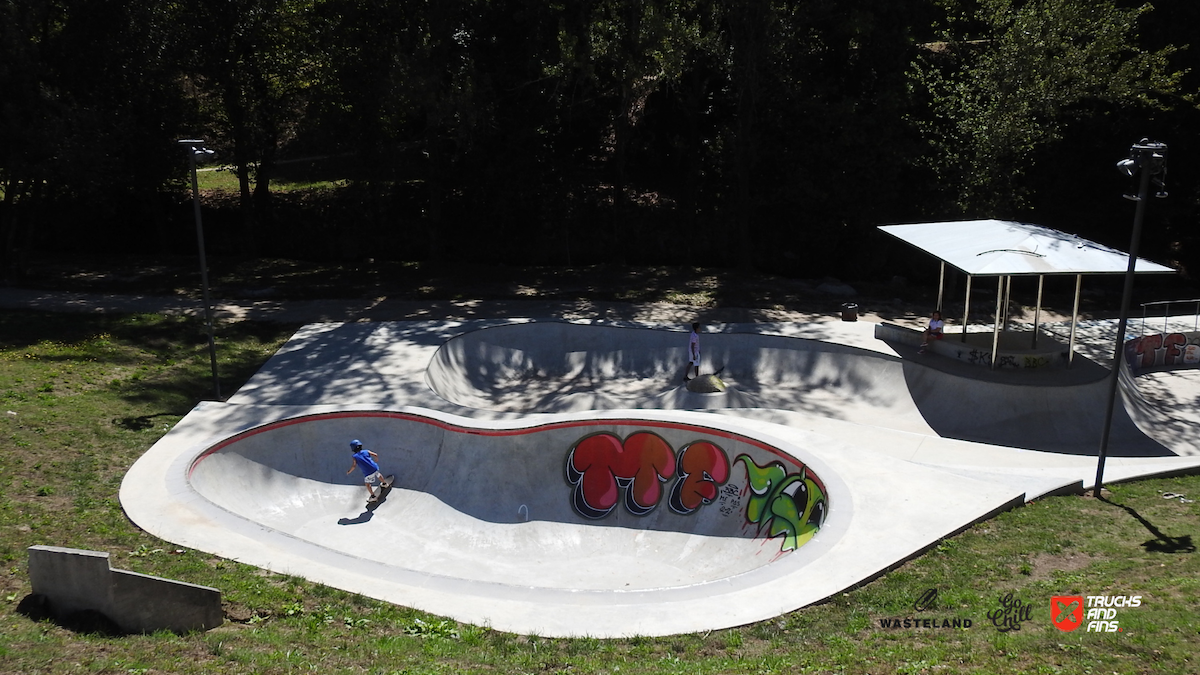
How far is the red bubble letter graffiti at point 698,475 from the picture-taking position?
12766 millimetres

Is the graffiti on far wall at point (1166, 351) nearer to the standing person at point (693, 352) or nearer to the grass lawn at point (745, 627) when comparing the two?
the grass lawn at point (745, 627)

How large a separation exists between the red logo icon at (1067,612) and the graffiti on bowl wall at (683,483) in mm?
3771

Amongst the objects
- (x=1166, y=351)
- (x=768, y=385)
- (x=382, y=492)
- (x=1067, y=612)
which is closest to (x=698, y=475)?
(x=382, y=492)

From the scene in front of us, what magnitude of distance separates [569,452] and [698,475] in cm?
214

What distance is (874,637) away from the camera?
7.90 m

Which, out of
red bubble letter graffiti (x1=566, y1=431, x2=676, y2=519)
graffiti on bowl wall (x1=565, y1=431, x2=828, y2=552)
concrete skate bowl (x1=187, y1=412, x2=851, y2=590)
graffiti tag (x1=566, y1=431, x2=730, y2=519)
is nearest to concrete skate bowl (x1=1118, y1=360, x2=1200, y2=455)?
graffiti on bowl wall (x1=565, y1=431, x2=828, y2=552)

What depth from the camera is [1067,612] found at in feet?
25.3

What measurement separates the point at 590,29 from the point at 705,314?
9000mm

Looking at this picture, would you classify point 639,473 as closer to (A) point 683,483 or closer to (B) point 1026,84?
(A) point 683,483

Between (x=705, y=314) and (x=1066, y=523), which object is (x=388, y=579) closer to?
(x=1066, y=523)

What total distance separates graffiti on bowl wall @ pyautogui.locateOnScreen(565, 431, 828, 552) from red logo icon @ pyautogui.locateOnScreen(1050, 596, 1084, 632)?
377cm

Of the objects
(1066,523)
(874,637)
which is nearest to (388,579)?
(874,637)

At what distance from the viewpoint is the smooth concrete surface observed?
9719 mm

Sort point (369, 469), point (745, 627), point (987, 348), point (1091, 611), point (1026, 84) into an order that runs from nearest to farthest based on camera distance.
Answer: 1. point (1091, 611)
2. point (745, 627)
3. point (369, 469)
4. point (987, 348)
5. point (1026, 84)
